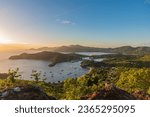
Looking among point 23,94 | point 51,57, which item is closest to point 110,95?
point 23,94

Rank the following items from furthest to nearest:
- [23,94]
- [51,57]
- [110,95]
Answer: [51,57] < [110,95] < [23,94]

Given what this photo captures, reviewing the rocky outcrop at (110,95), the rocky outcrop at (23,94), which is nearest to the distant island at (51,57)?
the rocky outcrop at (23,94)

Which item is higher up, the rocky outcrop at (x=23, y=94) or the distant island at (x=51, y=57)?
the distant island at (x=51, y=57)

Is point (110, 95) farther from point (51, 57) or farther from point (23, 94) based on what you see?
point (51, 57)

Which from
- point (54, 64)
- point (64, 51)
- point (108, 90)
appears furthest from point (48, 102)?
point (54, 64)

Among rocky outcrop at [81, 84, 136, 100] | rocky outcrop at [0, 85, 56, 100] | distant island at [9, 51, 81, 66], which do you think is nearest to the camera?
rocky outcrop at [0, 85, 56, 100]

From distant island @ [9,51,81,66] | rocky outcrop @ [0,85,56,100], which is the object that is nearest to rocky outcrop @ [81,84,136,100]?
rocky outcrop @ [0,85,56,100]

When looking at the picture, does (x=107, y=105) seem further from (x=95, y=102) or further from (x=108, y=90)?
(x=108, y=90)

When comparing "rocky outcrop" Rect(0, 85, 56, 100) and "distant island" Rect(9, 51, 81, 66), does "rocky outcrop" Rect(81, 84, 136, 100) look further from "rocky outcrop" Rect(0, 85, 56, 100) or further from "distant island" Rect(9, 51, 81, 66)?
"distant island" Rect(9, 51, 81, 66)

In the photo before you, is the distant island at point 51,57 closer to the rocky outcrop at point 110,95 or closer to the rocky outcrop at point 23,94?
the rocky outcrop at point 23,94
